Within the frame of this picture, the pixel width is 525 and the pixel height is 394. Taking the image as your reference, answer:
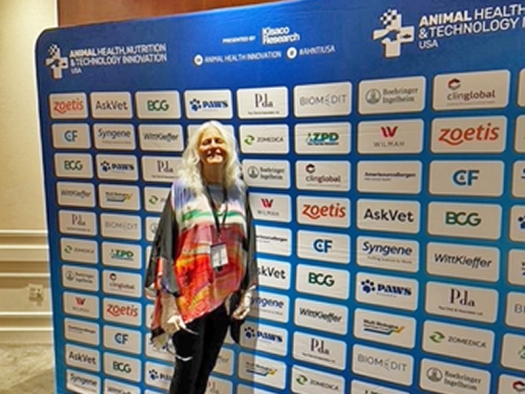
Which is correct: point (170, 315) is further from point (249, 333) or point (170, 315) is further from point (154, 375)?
point (154, 375)

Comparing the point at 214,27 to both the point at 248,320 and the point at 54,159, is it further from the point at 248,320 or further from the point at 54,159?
the point at 248,320

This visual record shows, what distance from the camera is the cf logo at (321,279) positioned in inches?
83.2

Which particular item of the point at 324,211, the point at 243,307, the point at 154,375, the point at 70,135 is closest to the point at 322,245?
the point at 324,211

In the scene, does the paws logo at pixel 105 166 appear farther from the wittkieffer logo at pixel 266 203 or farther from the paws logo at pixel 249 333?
the paws logo at pixel 249 333

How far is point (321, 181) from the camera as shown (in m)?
2.07

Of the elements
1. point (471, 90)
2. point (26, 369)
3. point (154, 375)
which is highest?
point (471, 90)

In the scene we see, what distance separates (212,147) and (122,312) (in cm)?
118

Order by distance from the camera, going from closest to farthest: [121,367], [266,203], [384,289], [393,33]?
[393,33]
[384,289]
[266,203]
[121,367]

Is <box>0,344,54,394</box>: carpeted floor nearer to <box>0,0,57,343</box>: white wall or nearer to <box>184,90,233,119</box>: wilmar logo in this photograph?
<box>0,0,57,343</box>: white wall

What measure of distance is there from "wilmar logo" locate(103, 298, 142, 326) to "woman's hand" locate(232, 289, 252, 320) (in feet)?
2.29

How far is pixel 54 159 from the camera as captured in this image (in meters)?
2.68

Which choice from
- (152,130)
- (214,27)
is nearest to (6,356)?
(152,130)

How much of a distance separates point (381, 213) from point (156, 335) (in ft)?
3.93

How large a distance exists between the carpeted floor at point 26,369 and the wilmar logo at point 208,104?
6.60ft
